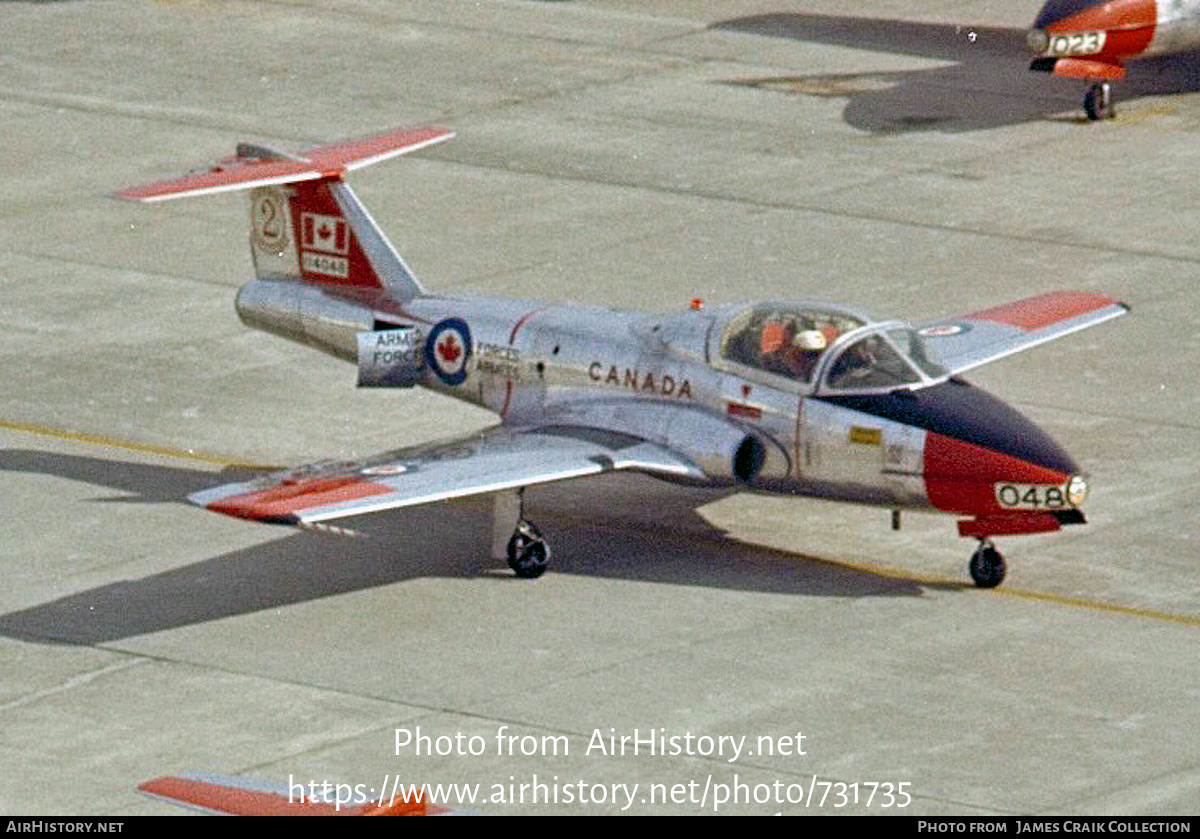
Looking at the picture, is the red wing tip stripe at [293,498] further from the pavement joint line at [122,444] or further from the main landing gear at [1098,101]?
the main landing gear at [1098,101]

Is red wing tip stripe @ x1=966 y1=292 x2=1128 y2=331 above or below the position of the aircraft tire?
above

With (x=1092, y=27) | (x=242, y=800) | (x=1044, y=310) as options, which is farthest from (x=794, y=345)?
(x=1092, y=27)

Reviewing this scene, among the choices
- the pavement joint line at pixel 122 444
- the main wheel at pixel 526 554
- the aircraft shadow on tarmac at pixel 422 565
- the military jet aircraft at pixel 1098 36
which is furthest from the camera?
the military jet aircraft at pixel 1098 36

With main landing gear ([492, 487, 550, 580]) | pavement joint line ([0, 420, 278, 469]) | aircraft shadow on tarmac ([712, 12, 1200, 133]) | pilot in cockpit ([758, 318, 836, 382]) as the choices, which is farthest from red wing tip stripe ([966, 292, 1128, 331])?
aircraft shadow on tarmac ([712, 12, 1200, 133])

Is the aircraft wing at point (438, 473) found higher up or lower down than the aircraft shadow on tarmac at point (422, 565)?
higher up

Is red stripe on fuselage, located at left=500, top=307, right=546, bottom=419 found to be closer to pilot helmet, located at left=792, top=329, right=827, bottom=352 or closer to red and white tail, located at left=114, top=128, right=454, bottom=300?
red and white tail, located at left=114, top=128, right=454, bottom=300

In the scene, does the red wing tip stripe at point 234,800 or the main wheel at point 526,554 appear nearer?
the red wing tip stripe at point 234,800

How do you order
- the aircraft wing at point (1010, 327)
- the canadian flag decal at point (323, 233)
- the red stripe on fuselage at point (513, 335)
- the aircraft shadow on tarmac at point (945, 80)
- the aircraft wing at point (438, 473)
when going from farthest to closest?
the aircraft shadow on tarmac at point (945, 80) → the canadian flag decal at point (323, 233) → the aircraft wing at point (1010, 327) → the red stripe on fuselage at point (513, 335) → the aircraft wing at point (438, 473)

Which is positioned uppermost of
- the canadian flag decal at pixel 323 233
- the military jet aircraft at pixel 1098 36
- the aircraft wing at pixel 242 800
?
the military jet aircraft at pixel 1098 36

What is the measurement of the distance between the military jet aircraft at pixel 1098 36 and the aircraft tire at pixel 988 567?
16.2 meters

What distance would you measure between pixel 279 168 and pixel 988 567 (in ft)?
25.0

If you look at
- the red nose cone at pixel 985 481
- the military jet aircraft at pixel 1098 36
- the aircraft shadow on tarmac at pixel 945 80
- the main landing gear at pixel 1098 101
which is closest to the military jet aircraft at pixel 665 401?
the red nose cone at pixel 985 481

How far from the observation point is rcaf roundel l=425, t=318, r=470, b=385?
25.1 metres

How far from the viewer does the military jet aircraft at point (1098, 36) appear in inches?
1492
